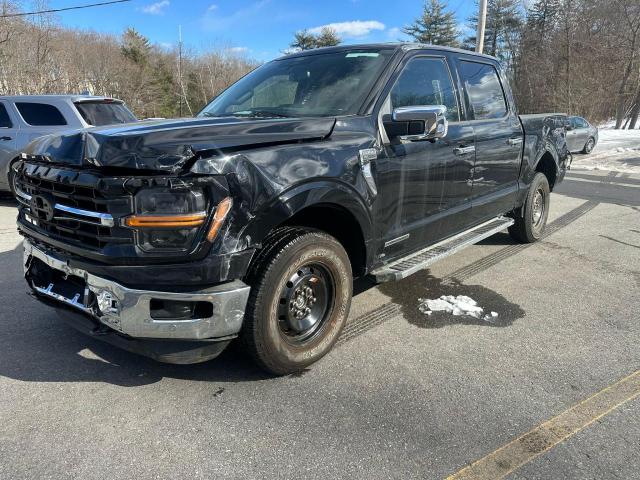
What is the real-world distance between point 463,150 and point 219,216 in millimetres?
2552

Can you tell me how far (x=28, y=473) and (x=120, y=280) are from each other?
3.11ft

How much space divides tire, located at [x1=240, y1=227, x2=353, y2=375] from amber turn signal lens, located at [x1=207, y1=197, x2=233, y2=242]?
1.24 feet

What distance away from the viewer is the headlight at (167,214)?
2332 mm

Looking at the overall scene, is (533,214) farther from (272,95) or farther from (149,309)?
(149,309)

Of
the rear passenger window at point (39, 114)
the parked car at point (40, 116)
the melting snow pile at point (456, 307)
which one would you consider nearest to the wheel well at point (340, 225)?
the melting snow pile at point (456, 307)

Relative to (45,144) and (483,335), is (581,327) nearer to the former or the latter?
(483,335)

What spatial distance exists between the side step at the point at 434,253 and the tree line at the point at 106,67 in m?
20.0

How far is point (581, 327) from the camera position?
368 cm

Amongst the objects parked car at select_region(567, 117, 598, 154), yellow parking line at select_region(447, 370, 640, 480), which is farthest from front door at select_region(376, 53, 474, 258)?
parked car at select_region(567, 117, 598, 154)

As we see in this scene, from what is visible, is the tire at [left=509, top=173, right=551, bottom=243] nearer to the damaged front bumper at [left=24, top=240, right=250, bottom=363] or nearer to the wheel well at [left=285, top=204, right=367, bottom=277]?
the wheel well at [left=285, top=204, right=367, bottom=277]

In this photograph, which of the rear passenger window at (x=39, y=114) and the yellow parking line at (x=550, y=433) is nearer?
the yellow parking line at (x=550, y=433)

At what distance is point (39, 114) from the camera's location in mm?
7930

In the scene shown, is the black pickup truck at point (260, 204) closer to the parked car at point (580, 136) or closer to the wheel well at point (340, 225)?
the wheel well at point (340, 225)

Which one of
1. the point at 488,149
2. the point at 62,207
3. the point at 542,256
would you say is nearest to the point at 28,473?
the point at 62,207
